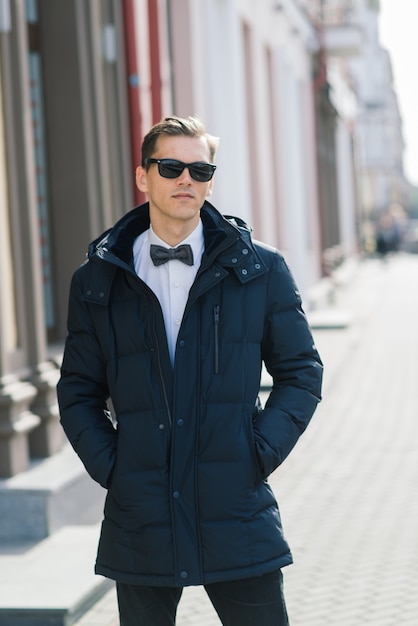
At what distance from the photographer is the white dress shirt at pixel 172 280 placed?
3.58 metres

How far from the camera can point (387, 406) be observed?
12.1 m

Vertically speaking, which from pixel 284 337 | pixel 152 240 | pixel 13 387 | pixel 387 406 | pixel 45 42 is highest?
pixel 45 42

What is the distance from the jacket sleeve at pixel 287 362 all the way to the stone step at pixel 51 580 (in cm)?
210

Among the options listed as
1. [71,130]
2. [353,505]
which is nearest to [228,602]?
[353,505]

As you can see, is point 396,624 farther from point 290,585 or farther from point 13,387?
point 13,387

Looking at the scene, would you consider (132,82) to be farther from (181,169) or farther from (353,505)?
(181,169)

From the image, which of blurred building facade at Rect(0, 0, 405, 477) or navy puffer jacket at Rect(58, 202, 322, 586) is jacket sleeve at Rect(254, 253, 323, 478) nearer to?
navy puffer jacket at Rect(58, 202, 322, 586)

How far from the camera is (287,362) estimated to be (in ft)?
12.0

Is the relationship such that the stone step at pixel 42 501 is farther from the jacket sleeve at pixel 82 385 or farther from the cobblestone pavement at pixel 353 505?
the jacket sleeve at pixel 82 385

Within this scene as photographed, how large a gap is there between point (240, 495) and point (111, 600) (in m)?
2.55

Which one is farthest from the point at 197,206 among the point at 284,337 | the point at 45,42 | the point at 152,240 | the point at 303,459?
the point at 303,459

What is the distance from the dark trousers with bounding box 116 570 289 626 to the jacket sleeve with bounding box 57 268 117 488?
313mm

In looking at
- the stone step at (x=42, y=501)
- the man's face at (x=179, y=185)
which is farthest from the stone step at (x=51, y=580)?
the man's face at (x=179, y=185)

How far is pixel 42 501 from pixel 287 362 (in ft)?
10.7
